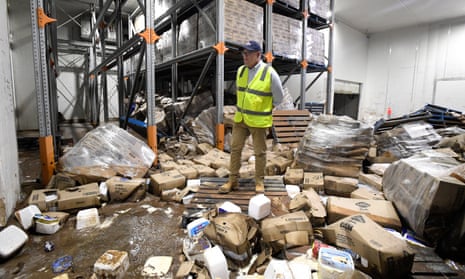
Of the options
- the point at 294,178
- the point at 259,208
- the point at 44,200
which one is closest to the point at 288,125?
the point at 294,178

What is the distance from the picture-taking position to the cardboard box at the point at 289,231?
6.08 ft

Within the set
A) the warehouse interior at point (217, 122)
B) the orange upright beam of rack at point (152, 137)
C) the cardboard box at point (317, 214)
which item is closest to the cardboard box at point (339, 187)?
the warehouse interior at point (217, 122)

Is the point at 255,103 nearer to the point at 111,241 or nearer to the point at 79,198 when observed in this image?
the point at 111,241

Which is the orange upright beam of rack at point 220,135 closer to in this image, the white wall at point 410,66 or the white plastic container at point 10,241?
the white plastic container at point 10,241

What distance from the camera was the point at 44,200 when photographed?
252 cm

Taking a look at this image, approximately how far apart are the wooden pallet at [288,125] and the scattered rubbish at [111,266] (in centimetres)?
412

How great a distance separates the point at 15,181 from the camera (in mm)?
2678

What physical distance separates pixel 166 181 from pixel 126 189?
1.54 feet

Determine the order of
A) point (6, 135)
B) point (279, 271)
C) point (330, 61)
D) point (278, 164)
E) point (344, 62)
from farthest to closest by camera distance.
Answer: point (344, 62)
point (330, 61)
point (278, 164)
point (6, 135)
point (279, 271)

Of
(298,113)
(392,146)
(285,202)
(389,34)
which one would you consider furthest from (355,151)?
(389,34)

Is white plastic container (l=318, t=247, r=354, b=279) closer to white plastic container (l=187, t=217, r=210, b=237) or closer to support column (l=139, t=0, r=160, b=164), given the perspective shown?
white plastic container (l=187, t=217, r=210, b=237)

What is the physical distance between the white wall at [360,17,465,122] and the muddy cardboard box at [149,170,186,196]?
1219 centimetres

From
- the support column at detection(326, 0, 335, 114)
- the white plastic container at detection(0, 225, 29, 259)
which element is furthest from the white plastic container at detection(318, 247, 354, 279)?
the support column at detection(326, 0, 335, 114)

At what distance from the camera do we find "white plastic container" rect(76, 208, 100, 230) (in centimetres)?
231
